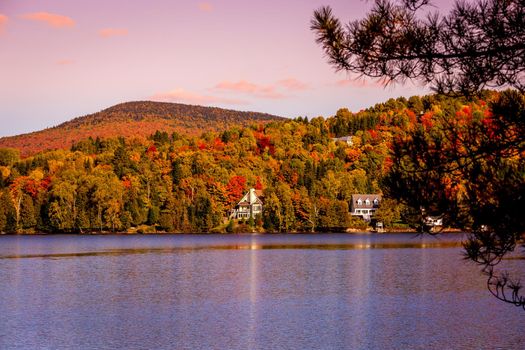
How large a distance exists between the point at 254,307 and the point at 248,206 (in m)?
92.7

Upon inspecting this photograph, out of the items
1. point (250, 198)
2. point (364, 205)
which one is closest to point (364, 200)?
point (364, 205)

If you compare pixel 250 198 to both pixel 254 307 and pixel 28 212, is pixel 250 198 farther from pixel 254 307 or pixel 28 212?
pixel 254 307

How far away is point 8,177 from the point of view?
11912 cm

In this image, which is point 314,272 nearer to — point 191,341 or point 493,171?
point 191,341

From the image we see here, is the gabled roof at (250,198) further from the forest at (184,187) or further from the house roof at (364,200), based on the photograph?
the house roof at (364,200)

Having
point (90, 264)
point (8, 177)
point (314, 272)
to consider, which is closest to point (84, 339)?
point (314, 272)

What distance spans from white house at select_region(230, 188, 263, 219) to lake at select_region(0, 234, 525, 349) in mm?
69850

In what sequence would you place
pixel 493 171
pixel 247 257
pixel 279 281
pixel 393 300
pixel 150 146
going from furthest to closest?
1. pixel 150 146
2. pixel 247 257
3. pixel 279 281
4. pixel 393 300
5. pixel 493 171

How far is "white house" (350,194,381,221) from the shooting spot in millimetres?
120562

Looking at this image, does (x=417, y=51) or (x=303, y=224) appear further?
(x=303, y=224)

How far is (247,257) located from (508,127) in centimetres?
4873

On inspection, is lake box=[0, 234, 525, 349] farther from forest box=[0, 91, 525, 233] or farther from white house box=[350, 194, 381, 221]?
white house box=[350, 194, 381, 221]

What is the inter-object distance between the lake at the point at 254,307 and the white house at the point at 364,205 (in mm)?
69733

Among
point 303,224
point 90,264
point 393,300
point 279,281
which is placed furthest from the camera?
point 303,224
